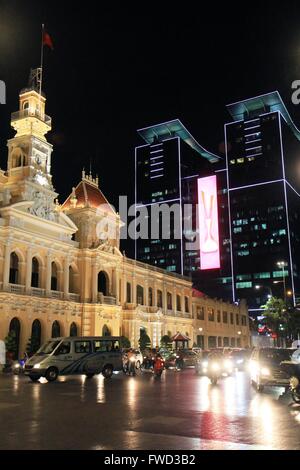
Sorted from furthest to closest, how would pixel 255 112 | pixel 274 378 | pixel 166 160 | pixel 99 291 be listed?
pixel 166 160 < pixel 255 112 < pixel 99 291 < pixel 274 378

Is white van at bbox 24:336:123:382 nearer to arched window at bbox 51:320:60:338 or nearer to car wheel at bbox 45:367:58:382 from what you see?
car wheel at bbox 45:367:58:382

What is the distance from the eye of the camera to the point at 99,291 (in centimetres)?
5000

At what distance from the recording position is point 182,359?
3828 centimetres

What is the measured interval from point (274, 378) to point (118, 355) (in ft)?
39.1

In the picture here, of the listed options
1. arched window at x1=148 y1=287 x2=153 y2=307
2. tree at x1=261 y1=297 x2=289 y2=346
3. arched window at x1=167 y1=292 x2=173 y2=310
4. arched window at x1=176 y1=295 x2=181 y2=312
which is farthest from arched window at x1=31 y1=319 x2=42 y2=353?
arched window at x1=176 y1=295 x2=181 y2=312

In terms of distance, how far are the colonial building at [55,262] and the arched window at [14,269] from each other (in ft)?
0.24

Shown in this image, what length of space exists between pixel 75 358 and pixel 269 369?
36.2 ft

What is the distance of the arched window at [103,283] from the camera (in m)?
50.2

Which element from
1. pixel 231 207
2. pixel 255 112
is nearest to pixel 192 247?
pixel 231 207

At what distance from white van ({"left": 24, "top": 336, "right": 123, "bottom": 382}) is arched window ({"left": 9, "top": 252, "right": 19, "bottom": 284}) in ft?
49.6

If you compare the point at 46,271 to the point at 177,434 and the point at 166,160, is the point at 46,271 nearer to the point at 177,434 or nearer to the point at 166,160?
the point at 177,434

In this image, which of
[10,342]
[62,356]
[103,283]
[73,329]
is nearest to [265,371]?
[62,356]

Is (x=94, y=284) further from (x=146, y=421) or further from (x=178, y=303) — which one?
(x=146, y=421)

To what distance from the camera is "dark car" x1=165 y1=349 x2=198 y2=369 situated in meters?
37.8
